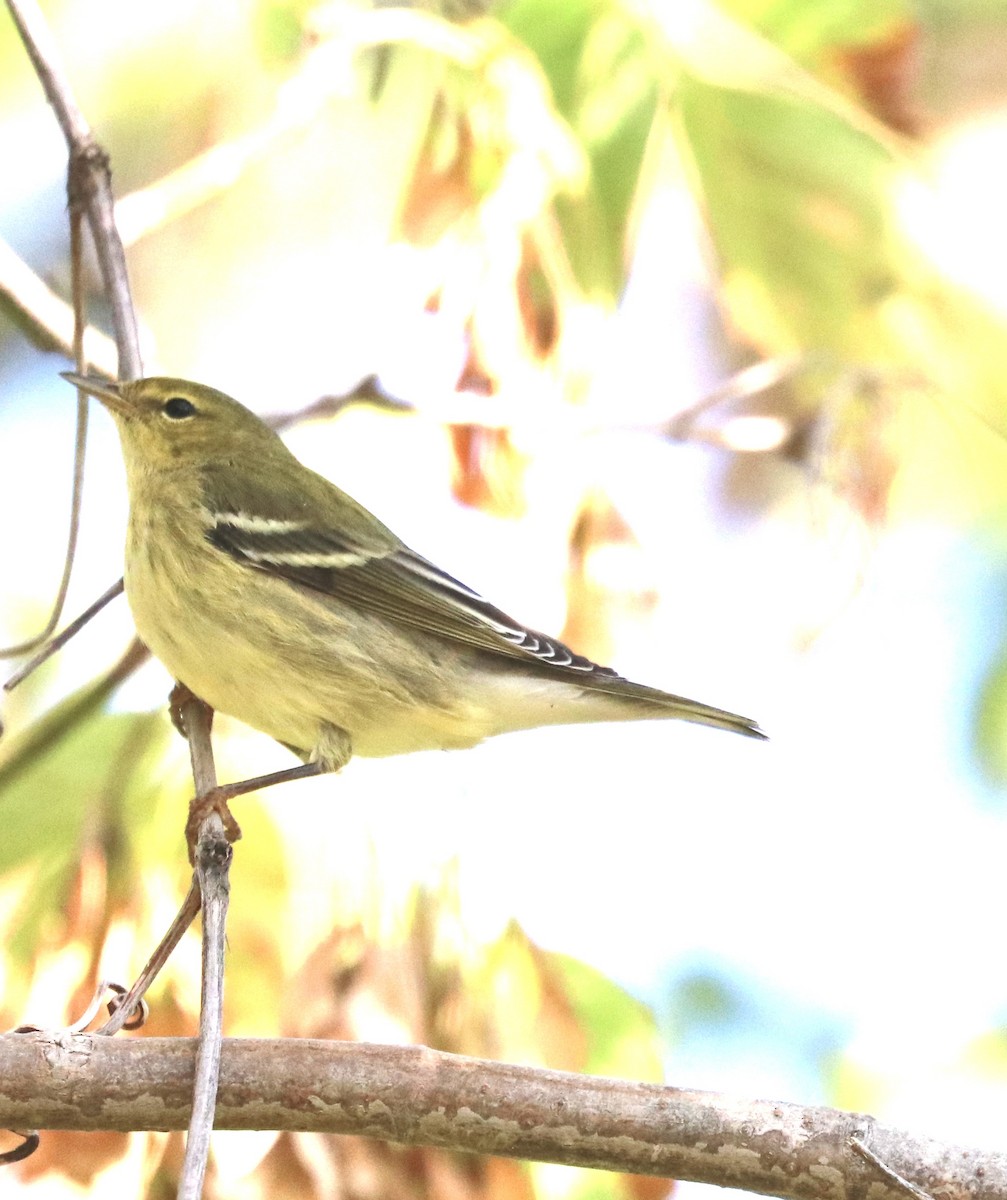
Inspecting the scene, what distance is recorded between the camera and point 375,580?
3.51m

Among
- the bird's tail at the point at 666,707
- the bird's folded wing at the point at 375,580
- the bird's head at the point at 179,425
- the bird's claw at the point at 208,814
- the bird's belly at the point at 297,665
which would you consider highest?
the bird's head at the point at 179,425

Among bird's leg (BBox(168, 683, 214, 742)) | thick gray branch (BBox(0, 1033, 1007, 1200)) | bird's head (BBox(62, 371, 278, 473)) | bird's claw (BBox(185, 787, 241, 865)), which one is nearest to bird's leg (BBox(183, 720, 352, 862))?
bird's claw (BBox(185, 787, 241, 865))

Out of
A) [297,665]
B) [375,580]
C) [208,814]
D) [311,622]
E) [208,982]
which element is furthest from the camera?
[375,580]

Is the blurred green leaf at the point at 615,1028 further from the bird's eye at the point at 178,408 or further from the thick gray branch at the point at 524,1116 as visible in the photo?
the bird's eye at the point at 178,408

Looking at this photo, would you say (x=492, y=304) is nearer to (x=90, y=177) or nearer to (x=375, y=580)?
(x=375, y=580)

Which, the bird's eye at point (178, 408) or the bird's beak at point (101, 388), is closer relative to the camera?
the bird's beak at point (101, 388)

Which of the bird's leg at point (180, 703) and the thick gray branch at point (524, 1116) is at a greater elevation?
the bird's leg at point (180, 703)

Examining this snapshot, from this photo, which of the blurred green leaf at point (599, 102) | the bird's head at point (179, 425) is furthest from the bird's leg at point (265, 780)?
the blurred green leaf at point (599, 102)

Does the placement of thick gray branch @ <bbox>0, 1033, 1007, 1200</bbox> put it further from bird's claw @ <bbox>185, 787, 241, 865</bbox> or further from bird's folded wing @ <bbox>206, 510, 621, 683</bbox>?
bird's folded wing @ <bbox>206, 510, 621, 683</bbox>

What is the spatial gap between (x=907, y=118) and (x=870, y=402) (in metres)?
0.65

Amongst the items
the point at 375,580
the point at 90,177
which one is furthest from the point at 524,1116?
the point at 90,177

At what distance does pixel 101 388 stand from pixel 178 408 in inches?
16.2

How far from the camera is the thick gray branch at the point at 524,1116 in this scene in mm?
2066

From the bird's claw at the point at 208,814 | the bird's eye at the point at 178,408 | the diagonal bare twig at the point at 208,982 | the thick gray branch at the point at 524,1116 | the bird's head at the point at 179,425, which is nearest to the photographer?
the diagonal bare twig at the point at 208,982
